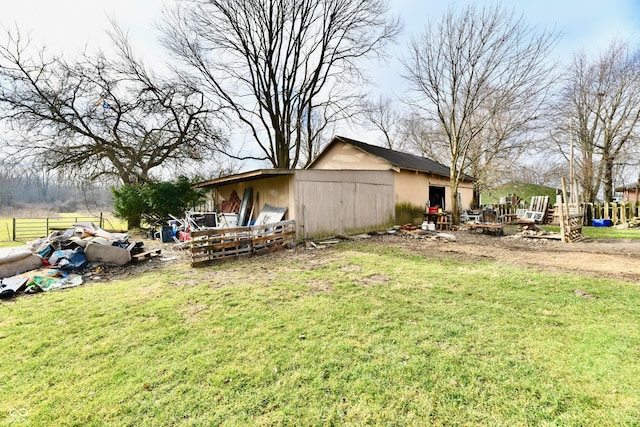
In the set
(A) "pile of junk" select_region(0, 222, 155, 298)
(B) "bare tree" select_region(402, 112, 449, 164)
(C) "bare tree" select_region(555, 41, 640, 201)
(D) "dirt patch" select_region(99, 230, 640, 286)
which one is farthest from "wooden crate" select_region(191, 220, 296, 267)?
(C) "bare tree" select_region(555, 41, 640, 201)

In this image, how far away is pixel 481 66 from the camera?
11.5 metres

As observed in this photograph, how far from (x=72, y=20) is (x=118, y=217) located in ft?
28.7

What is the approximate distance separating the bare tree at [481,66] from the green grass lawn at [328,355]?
10.1m

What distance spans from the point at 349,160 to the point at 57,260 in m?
12.1

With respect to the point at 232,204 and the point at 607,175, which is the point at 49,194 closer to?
the point at 232,204

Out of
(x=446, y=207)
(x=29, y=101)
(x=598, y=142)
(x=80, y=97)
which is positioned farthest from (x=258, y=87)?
(x=598, y=142)

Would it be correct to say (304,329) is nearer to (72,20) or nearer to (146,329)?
(146,329)

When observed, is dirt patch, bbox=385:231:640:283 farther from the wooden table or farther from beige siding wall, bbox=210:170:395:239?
beige siding wall, bbox=210:170:395:239

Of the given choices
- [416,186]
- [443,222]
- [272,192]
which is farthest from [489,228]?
[272,192]

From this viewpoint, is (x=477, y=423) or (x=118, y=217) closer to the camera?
(x=477, y=423)

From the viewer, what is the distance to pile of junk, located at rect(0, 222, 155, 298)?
497cm

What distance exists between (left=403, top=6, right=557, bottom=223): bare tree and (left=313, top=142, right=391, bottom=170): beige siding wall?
3.56 meters

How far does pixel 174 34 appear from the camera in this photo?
567 inches

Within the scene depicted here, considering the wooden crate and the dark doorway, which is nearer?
the wooden crate
